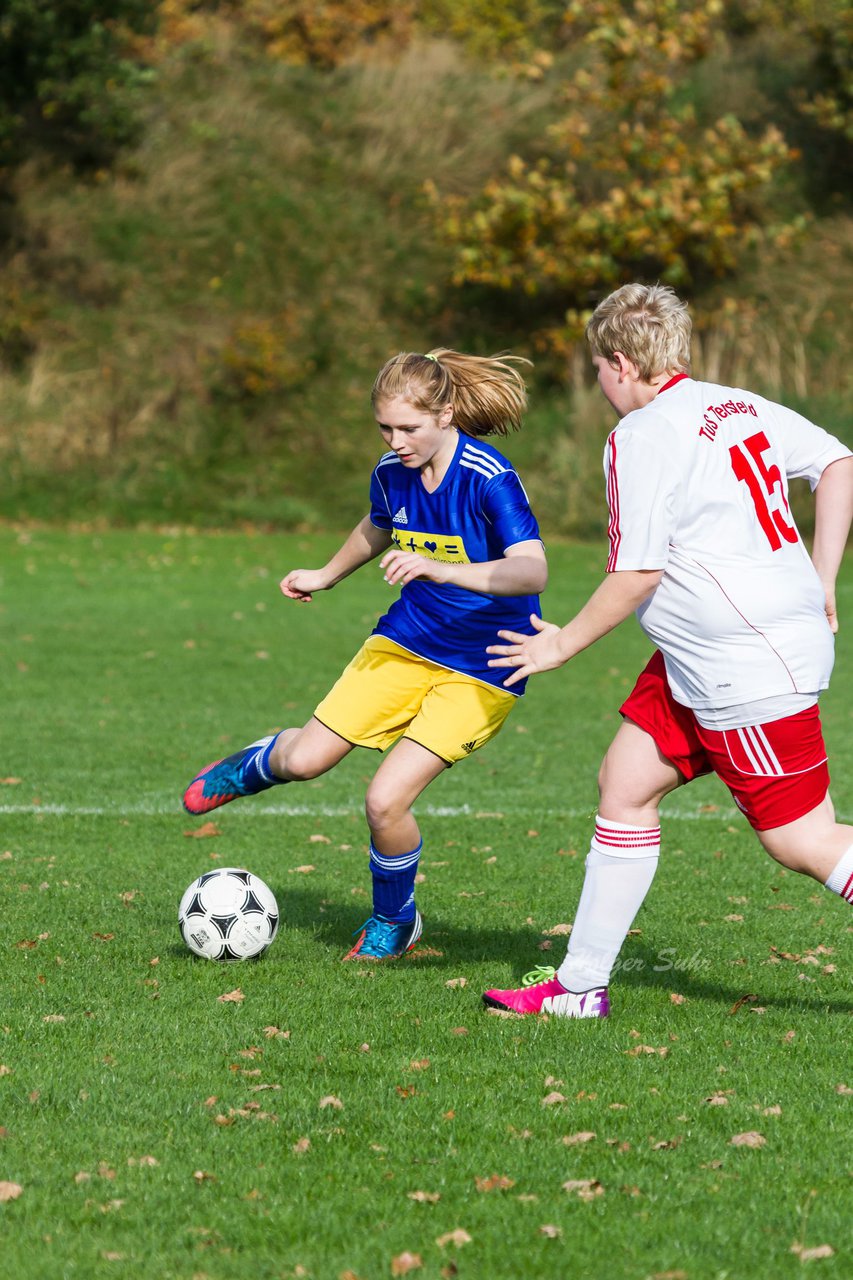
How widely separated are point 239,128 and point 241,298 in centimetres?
423

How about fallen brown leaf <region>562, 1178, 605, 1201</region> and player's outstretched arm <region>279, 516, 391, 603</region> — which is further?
player's outstretched arm <region>279, 516, 391, 603</region>

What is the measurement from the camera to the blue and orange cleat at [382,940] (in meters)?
5.57

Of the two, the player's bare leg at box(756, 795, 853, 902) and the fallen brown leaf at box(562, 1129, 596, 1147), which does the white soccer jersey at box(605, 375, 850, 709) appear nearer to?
the player's bare leg at box(756, 795, 853, 902)

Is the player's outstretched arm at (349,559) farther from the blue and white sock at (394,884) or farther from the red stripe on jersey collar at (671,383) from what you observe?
the red stripe on jersey collar at (671,383)

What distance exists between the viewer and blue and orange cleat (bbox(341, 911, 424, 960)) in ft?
18.3

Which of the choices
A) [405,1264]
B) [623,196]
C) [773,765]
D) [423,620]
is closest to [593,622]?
[773,765]

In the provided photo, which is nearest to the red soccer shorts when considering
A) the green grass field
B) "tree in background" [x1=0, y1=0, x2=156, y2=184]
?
the green grass field

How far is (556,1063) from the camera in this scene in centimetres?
439

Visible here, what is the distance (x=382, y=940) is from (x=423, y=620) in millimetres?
1176

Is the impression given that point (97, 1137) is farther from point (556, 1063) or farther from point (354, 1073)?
point (556, 1063)

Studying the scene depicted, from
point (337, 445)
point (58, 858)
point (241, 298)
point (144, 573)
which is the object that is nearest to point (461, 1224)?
point (58, 858)

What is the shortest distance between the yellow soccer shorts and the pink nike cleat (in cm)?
82

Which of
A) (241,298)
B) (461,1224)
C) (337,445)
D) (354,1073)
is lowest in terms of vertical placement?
(337,445)

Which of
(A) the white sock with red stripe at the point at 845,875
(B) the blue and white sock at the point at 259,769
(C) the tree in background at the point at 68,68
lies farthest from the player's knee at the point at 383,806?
(C) the tree in background at the point at 68,68
